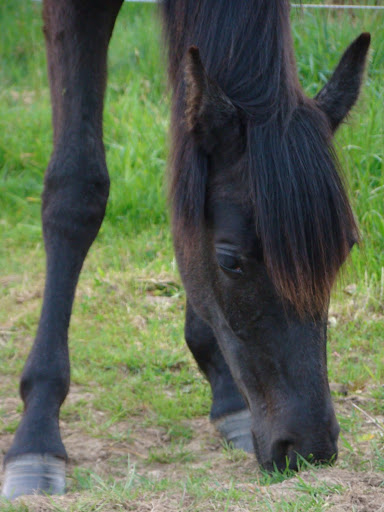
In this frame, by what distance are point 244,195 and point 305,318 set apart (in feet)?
1.41

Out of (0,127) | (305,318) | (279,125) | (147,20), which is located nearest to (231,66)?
(279,125)

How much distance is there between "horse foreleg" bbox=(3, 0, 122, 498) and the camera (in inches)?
125

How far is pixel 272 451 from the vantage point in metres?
2.50

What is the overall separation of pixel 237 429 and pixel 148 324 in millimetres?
1183

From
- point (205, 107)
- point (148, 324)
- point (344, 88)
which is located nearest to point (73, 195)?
point (205, 107)

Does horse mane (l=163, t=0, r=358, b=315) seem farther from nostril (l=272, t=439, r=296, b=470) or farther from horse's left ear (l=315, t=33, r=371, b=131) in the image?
nostril (l=272, t=439, r=296, b=470)

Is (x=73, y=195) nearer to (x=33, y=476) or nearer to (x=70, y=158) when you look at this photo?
(x=70, y=158)

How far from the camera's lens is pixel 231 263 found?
8.34ft

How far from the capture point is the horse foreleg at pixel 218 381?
3365 millimetres

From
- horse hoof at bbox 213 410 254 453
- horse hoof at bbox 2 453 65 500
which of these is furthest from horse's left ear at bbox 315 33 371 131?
horse hoof at bbox 2 453 65 500

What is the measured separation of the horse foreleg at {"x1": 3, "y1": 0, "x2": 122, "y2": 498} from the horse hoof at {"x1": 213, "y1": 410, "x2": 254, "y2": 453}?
72cm

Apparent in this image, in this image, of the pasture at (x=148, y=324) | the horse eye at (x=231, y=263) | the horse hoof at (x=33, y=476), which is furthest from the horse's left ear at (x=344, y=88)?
the horse hoof at (x=33, y=476)

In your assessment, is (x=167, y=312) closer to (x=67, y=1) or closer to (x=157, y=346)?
(x=157, y=346)

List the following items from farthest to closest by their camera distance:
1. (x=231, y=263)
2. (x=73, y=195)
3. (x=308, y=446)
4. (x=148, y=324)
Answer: (x=148, y=324)
(x=73, y=195)
(x=231, y=263)
(x=308, y=446)
